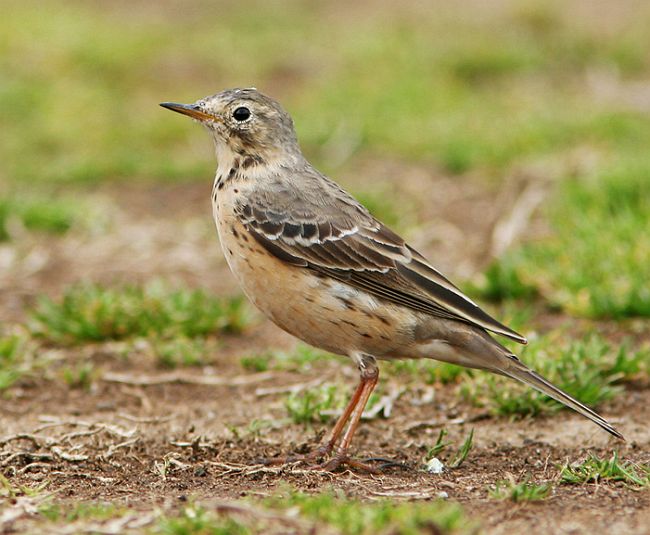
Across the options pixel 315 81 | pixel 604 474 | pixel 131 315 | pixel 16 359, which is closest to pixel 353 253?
pixel 604 474

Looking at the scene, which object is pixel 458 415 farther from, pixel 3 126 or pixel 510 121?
pixel 3 126

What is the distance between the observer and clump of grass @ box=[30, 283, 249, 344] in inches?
326

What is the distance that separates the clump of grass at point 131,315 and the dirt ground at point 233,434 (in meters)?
0.15

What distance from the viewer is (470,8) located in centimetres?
1873

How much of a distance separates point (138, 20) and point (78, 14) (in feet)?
3.44

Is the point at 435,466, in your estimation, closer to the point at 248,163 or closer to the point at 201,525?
the point at 201,525

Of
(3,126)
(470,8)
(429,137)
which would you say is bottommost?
(3,126)

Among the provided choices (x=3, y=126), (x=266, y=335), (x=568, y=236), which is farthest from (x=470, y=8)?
(x=266, y=335)

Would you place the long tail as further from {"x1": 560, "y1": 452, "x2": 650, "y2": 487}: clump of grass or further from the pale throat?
the pale throat

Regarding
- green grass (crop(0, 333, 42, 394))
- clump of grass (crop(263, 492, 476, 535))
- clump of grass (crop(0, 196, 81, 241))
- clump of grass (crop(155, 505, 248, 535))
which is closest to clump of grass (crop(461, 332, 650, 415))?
clump of grass (crop(263, 492, 476, 535))

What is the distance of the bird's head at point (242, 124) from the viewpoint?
6816 mm

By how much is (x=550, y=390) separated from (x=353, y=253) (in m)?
1.32

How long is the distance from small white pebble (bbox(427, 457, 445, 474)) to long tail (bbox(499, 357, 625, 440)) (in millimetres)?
603

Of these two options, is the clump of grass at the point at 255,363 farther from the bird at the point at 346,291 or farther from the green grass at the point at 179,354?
the bird at the point at 346,291
